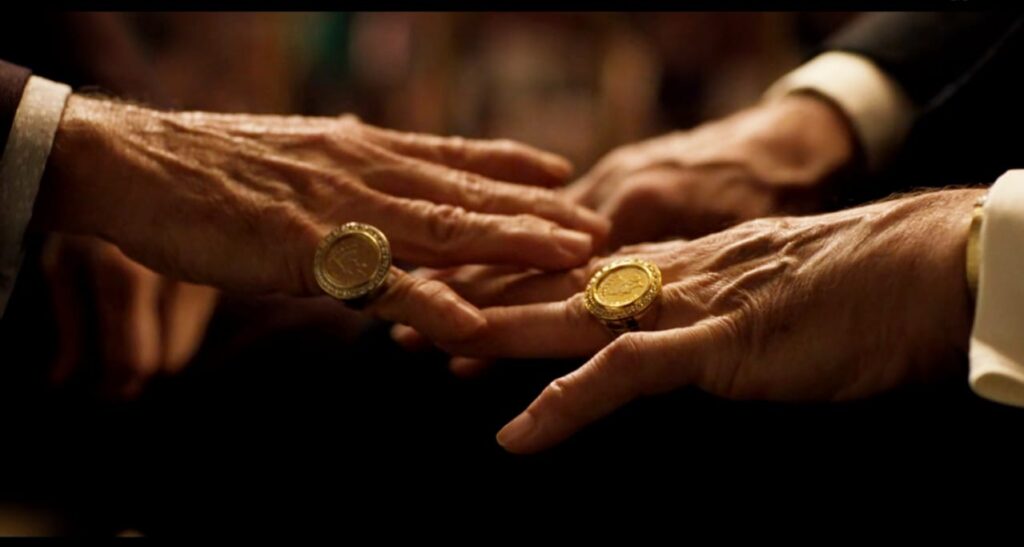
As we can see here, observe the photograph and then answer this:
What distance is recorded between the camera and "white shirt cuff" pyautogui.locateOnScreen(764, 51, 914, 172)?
1.16 meters

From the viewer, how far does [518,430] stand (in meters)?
0.64

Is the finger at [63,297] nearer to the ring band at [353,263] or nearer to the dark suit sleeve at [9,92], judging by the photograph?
the dark suit sleeve at [9,92]

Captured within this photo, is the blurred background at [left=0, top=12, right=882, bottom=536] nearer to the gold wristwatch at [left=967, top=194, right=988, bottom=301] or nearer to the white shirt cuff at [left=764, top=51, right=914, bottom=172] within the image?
the gold wristwatch at [left=967, top=194, right=988, bottom=301]

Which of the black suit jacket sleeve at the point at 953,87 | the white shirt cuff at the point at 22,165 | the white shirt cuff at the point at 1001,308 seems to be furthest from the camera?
the black suit jacket sleeve at the point at 953,87

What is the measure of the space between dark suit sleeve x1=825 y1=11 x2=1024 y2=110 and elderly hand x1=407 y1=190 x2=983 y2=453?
533 millimetres

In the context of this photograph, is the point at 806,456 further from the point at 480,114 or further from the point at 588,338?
the point at 480,114

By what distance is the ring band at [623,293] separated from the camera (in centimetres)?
72

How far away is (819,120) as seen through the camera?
3.86 feet

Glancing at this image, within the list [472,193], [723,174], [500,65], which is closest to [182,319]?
[472,193]

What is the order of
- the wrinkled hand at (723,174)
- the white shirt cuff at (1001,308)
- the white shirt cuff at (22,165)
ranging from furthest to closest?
1. the wrinkled hand at (723,174)
2. the white shirt cuff at (22,165)
3. the white shirt cuff at (1001,308)

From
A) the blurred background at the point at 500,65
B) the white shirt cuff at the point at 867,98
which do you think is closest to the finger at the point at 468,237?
the white shirt cuff at the point at 867,98

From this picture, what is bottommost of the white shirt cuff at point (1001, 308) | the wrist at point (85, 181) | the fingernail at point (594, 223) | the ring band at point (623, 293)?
the white shirt cuff at point (1001, 308)

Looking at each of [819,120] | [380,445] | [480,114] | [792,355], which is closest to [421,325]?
[380,445]

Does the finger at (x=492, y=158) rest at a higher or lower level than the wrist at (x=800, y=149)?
higher
